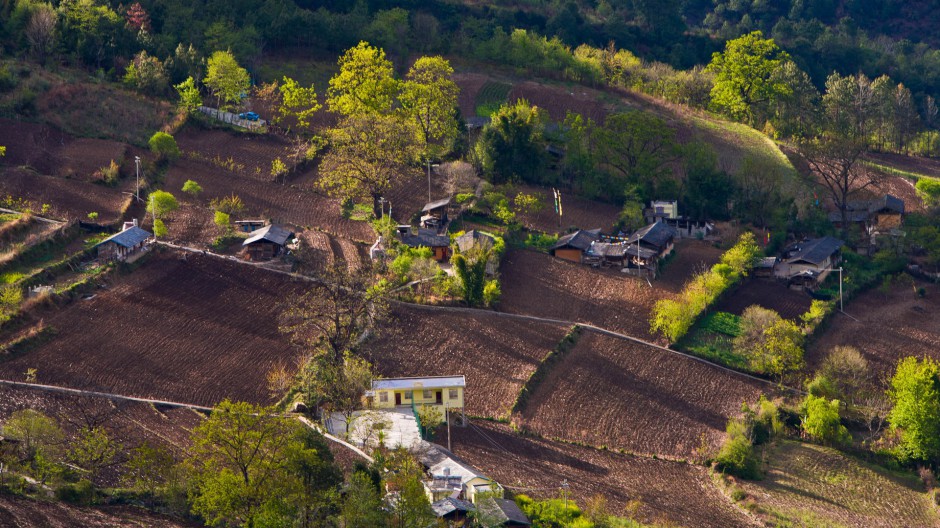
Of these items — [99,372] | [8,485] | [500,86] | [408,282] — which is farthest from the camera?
[500,86]

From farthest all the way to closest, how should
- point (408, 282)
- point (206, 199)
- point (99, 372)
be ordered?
1. point (206, 199)
2. point (408, 282)
3. point (99, 372)

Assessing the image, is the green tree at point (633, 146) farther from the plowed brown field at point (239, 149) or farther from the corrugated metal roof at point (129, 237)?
the corrugated metal roof at point (129, 237)

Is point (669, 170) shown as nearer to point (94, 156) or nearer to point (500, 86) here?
point (500, 86)

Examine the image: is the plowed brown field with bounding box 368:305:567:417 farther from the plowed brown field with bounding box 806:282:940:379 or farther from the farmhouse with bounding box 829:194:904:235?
the farmhouse with bounding box 829:194:904:235

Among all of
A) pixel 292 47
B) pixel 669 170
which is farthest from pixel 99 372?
pixel 292 47

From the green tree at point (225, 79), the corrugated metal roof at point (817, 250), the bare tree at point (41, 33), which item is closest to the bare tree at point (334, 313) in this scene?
the corrugated metal roof at point (817, 250)

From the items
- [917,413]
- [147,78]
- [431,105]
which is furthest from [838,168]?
[147,78]
